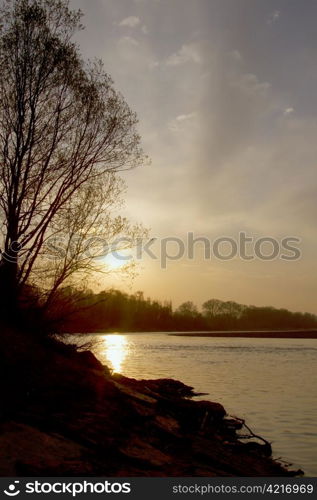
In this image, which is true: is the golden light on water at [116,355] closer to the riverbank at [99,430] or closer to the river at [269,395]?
the river at [269,395]

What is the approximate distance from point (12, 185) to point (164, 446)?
11739mm

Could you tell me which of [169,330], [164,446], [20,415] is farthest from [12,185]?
[169,330]

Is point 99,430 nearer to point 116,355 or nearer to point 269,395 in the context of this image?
point 269,395

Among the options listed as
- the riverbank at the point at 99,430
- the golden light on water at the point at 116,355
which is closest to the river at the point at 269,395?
the riverbank at the point at 99,430

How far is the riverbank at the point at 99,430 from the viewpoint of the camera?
9.16 metres

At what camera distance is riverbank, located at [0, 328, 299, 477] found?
9.16m

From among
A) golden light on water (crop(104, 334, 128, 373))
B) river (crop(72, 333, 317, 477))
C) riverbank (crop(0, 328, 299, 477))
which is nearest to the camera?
riverbank (crop(0, 328, 299, 477))

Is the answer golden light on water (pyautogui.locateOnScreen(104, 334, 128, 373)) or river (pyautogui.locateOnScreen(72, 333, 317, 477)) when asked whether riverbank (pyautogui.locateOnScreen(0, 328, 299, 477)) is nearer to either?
river (pyautogui.locateOnScreen(72, 333, 317, 477))

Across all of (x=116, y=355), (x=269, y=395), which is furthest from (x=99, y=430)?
(x=116, y=355)

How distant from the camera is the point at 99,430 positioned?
11.3m

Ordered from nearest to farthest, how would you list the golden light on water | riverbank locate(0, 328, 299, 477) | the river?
riverbank locate(0, 328, 299, 477)
the river
the golden light on water

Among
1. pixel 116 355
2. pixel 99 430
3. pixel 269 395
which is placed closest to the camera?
pixel 99 430

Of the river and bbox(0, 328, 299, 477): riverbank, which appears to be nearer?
bbox(0, 328, 299, 477): riverbank

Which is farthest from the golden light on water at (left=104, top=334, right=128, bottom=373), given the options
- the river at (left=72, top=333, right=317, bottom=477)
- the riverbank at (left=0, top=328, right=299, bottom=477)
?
the riverbank at (left=0, top=328, right=299, bottom=477)
